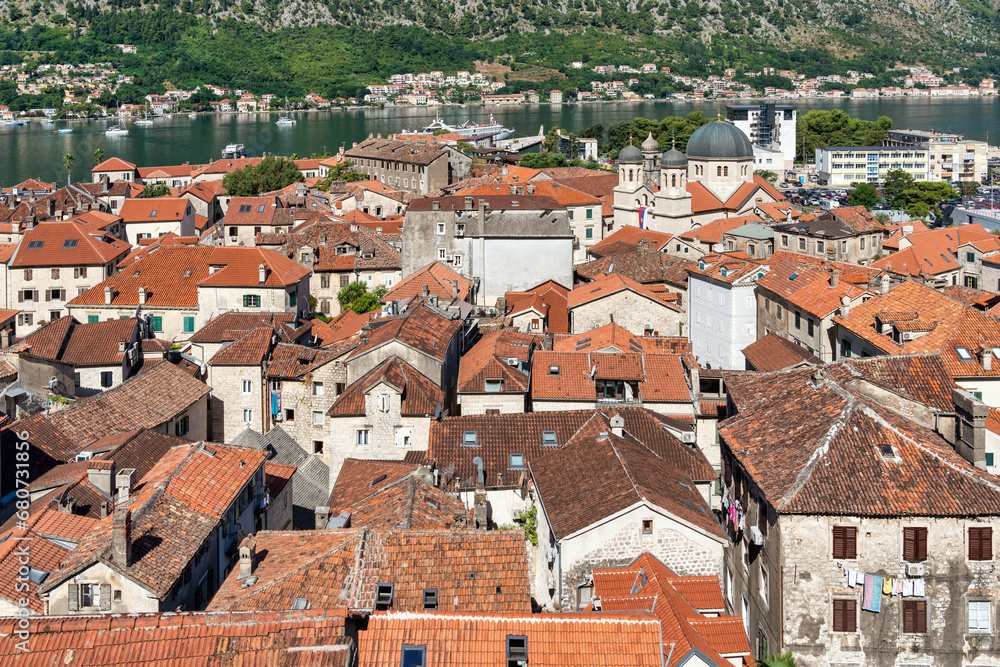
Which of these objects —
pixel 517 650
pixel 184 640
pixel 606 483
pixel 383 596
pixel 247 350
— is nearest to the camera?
pixel 184 640

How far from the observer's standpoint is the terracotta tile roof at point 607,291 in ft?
158

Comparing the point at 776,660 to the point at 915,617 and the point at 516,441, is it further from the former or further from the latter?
the point at 516,441

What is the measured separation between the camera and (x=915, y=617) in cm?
2078

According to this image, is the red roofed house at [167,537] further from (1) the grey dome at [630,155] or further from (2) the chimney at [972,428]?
(1) the grey dome at [630,155]

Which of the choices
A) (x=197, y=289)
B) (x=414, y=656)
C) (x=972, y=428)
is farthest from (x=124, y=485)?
(x=197, y=289)

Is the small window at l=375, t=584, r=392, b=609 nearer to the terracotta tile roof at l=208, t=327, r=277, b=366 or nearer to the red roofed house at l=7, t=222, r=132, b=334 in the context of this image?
the terracotta tile roof at l=208, t=327, r=277, b=366

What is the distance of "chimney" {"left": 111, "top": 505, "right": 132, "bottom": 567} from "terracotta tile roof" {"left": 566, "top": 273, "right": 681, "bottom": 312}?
1209 inches

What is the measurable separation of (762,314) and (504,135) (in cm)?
11450

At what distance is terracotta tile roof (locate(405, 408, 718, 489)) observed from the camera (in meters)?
27.6

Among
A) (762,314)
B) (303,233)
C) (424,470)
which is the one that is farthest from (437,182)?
(424,470)

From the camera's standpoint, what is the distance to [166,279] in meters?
50.5

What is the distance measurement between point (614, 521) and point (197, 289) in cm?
3176

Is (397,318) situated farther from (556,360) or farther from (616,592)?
(616,592)

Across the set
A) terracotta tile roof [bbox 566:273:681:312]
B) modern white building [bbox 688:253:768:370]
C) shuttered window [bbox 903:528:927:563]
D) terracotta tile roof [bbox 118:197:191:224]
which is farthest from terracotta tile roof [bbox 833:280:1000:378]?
terracotta tile roof [bbox 118:197:191:224]
